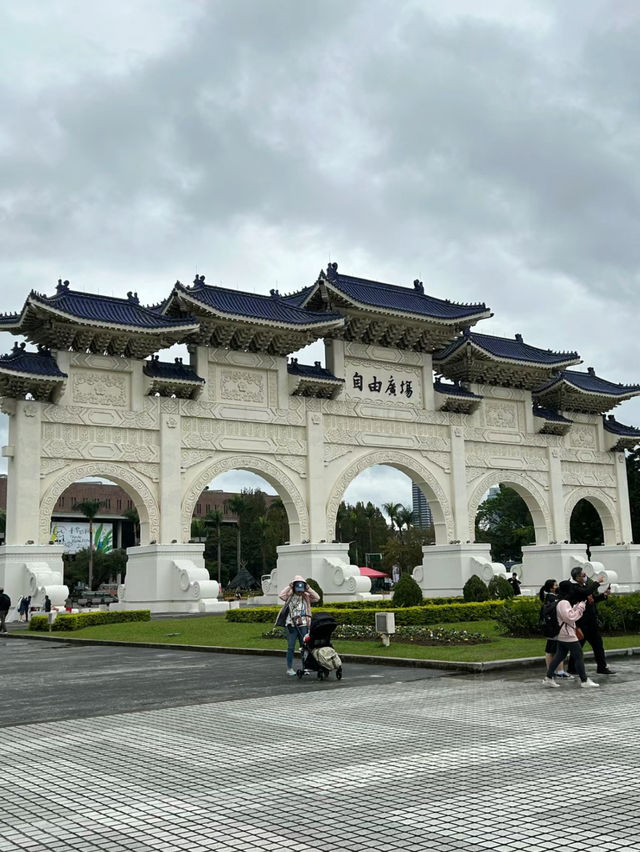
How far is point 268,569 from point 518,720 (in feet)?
198

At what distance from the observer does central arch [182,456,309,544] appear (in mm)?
27531

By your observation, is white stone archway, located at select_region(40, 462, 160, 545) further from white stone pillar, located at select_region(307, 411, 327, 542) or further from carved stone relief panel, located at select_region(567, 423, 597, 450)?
carved stone relief panel, located at select_region(567, 423, 597, 450)

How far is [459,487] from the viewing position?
32875mm

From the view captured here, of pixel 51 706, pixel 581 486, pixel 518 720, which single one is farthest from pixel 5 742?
pixel 581 486

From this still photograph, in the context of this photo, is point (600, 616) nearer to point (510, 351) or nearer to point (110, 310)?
point (110, 310)

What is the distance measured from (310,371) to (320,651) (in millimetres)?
20117

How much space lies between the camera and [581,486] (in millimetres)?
37406

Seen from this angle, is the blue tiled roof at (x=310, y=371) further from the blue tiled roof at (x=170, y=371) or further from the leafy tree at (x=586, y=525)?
the leafy tree at (x=586, y=525)

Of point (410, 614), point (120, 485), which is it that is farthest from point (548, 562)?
point (120, 485)

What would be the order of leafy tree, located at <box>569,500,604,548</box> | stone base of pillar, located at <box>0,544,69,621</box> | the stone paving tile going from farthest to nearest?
leafy tree, located at <box>569,500,604,548</box>
stone base of pillar, located at <box>0,544,69,621</box>
the stone paving tile

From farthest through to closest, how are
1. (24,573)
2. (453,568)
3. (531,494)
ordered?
(531,494) → (453,568) → (24,573)

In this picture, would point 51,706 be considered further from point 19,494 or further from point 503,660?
point 19,494

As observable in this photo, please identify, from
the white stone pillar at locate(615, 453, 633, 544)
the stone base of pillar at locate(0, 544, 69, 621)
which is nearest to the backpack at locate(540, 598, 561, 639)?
the stone base of pillar at locate(0, 544, 69, 621)

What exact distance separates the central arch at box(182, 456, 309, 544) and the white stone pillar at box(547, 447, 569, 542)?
11.9 meters
